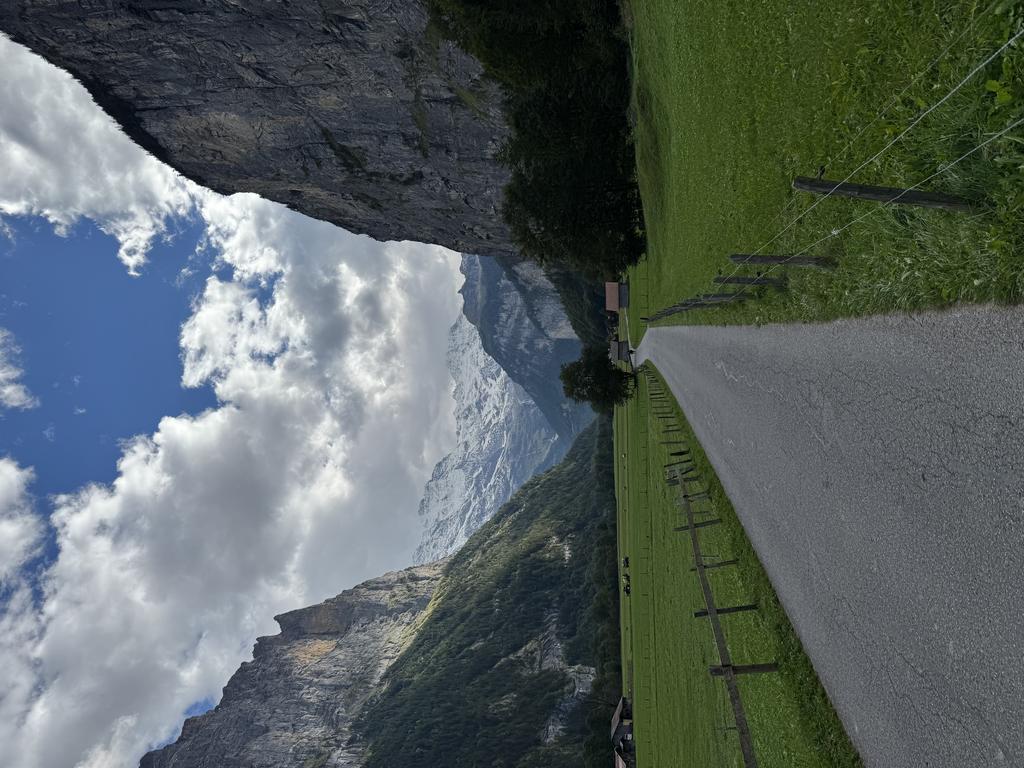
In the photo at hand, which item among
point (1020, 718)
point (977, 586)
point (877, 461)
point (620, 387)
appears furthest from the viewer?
point (620, 387)

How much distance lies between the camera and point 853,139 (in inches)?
471

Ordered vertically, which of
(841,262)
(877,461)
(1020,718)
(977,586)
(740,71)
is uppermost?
(740,71)

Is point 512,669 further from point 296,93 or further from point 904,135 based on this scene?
point 904,135

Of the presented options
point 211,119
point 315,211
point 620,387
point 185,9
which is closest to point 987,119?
point 620,387

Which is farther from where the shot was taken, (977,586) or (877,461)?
(877,461)

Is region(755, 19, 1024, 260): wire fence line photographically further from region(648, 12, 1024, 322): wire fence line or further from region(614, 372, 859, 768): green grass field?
region(614, 372, 859, 768): green grass field

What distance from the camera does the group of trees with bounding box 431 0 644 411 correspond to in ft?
121

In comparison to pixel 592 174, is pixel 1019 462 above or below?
below

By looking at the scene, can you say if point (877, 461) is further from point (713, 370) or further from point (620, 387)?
point (620, 387)

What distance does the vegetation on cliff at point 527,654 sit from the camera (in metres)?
93.2

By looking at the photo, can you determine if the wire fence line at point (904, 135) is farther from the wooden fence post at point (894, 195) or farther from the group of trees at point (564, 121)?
the group of trees at point (564, 121)

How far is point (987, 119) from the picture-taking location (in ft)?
25.5

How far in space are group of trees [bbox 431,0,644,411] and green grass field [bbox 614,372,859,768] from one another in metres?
15.0

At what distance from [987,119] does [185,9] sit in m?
82.2
